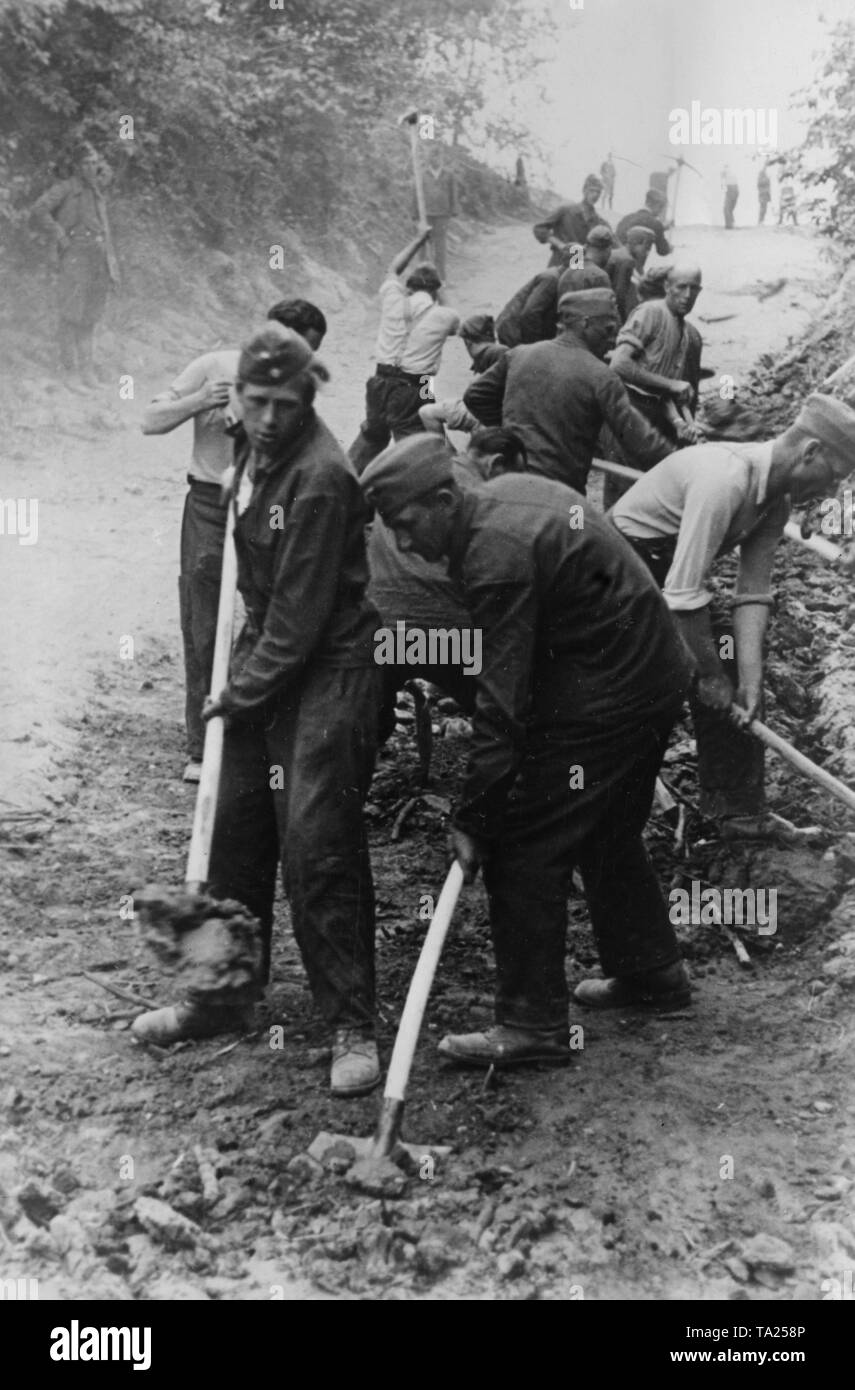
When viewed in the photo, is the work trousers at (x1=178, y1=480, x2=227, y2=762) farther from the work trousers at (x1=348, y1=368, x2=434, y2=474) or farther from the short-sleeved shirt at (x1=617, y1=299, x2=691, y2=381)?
the short-sleeved shirt at (x1=617, y1=299, x2=691, y2=381)

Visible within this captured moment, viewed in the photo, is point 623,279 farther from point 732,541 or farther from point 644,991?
point 644,991

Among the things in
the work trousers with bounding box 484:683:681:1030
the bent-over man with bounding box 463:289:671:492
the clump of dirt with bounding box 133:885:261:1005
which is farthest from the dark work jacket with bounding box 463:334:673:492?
the clump of dirt with bounding box 133:885:261:1005

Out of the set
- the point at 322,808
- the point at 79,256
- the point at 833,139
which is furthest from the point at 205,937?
the point at 79,256

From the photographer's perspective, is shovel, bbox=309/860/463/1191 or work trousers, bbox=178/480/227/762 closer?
shovel, bbox=309/860/463/1191

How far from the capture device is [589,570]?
3.61 meters

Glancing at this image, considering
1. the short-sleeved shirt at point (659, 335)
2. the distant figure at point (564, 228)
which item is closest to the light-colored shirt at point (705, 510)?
the short-sleeved shirt at point (659, 335)

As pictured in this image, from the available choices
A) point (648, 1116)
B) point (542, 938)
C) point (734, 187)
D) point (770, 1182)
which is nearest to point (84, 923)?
point (542, 938)

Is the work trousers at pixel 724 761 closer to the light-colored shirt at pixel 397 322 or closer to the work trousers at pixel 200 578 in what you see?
the work trousers at pixel 200 578

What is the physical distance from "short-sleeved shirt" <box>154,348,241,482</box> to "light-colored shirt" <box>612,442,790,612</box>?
156 cm

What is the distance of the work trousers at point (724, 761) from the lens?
5.12m

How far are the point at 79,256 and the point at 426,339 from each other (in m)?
4.26

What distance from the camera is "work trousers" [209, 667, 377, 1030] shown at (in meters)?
3.62
